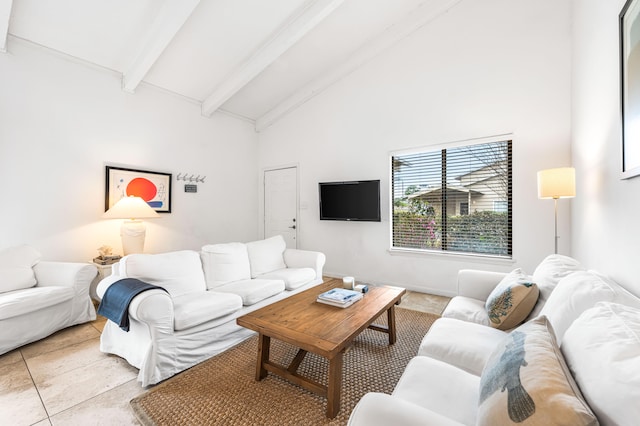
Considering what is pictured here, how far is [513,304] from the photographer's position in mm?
1649

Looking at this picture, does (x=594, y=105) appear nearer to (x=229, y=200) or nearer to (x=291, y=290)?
(x=291, y=290)

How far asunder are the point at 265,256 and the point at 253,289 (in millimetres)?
748

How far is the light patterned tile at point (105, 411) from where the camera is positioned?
5.12 feet

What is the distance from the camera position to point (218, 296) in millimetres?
2387

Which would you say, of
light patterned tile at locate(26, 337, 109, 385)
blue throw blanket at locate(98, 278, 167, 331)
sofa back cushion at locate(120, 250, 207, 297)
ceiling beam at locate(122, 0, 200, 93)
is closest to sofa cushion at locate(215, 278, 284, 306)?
sofa back cushion at locate(120, 250, 207, 297)

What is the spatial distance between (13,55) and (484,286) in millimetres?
5095

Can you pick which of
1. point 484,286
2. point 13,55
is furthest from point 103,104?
point 484,286

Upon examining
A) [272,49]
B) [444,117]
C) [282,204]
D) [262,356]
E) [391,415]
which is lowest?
[262,356]

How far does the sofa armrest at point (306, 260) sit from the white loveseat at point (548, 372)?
203cm

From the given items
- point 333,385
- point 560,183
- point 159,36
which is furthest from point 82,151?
point 560,183

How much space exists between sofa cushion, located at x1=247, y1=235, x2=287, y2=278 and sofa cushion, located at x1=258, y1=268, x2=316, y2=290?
0.08 metres

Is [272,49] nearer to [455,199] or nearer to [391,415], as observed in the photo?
[455,199]

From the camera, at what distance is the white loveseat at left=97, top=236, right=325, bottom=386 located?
191cm

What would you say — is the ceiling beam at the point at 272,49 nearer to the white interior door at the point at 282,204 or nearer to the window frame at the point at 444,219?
the white interior door at the point at 282,204
